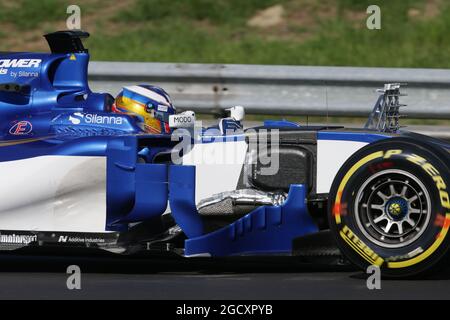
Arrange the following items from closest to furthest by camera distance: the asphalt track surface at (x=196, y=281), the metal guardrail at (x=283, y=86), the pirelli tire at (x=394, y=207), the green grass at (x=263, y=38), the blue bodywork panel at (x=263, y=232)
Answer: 1. the asphalt track surface at (x=196, y=281)
2. the pirelli tire at (x=394, y=207)
3. the blue bodywork panel at (x=263, y=232)
4. the metal guardrail at (x=283, y=86)
5. the green grass at (x=263, y=38)

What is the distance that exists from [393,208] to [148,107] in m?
2.08

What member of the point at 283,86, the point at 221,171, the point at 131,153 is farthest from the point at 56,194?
the point at 283,86

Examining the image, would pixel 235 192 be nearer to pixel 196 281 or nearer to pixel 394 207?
pixel 196 281

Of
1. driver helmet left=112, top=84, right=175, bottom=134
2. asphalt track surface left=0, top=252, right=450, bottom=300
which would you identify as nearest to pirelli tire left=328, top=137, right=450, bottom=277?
asphalt track surface left=0, top=252, right=450, bottom=300

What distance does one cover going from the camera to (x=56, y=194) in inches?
247

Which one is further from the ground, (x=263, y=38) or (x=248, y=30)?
(x=248, y=30)

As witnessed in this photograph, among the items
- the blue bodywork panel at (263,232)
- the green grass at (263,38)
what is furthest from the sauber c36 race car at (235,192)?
the green grass at (263,38)

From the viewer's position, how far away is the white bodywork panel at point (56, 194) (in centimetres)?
625

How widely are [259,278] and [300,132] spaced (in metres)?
0.89

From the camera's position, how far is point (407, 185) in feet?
18.6

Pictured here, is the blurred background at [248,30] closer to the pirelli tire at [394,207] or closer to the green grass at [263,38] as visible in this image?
the green grass at [263,38]

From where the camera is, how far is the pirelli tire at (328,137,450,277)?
5594 mm

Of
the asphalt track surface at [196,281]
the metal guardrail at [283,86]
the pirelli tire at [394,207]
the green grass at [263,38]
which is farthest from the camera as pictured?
the green grass at [263,38]
